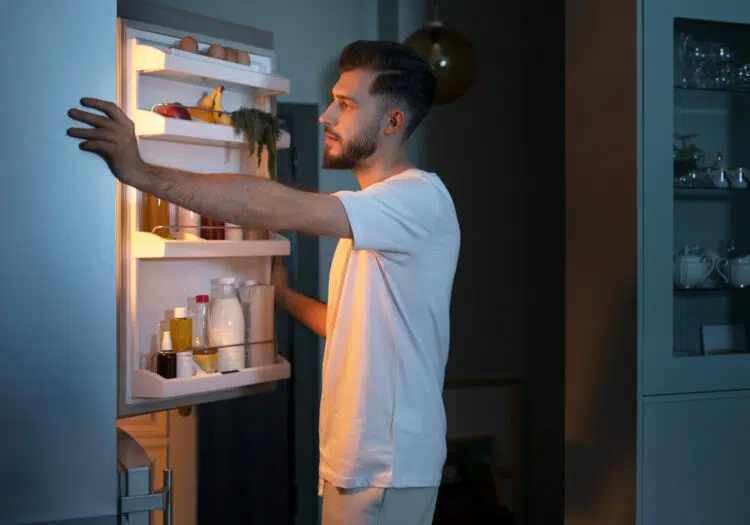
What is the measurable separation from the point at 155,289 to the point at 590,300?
4.34 ft

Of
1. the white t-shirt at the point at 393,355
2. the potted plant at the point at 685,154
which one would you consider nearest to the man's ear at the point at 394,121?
the white t-shirt at the point at 393,355

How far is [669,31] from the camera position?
2.36 meters

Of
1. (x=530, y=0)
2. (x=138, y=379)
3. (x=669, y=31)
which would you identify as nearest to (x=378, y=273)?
(x=138, y=379)

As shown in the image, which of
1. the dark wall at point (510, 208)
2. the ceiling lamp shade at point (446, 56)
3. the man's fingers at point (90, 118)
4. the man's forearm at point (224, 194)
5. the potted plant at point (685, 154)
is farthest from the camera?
the dark wall at point (510, 208)

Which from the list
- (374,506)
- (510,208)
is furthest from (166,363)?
(510,208)

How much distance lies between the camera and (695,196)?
2.52 m

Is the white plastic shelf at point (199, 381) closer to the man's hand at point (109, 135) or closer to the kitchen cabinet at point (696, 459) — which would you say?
the man's hand at point (109, 135)

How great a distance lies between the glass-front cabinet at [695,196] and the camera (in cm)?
235

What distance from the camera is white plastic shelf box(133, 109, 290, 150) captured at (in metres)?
1.71

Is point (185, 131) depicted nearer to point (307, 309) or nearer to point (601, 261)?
point (307, 309)

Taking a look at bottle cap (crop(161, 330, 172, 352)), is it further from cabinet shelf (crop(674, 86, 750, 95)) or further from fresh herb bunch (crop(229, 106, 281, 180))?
cabinet shelf (crop(674, 86, 750, 95))

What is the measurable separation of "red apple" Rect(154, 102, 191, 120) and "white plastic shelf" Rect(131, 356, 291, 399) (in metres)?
0.53

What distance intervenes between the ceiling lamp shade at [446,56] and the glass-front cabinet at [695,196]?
0.76 meters

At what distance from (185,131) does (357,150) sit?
359 mm
